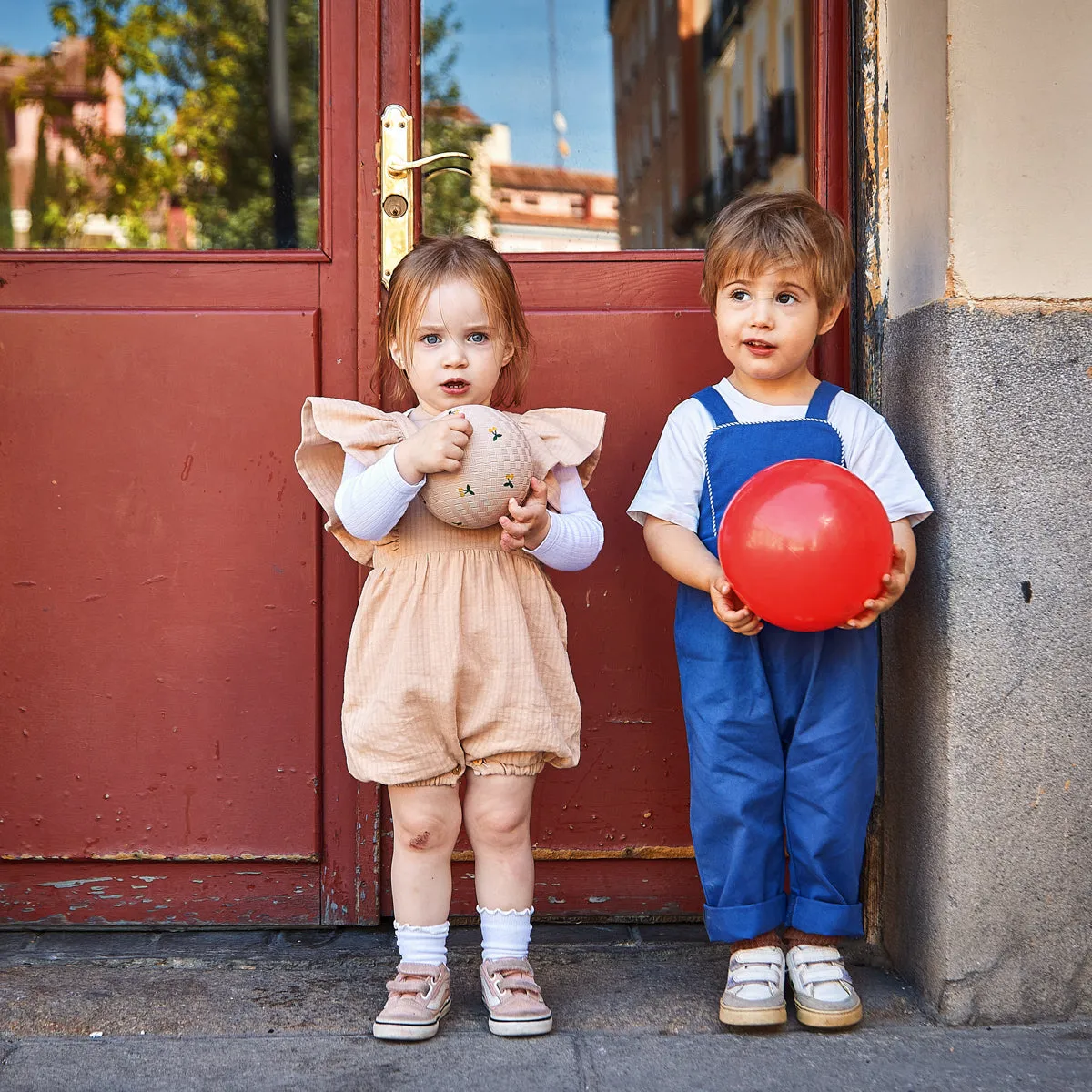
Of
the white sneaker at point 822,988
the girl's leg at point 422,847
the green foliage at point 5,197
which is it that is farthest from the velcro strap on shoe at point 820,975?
the green foliage at point 5,197

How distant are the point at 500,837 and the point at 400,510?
666 mm

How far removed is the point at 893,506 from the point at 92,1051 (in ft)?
5.94

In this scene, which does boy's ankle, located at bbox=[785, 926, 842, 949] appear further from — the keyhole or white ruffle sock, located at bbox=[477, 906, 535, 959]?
the keyhole

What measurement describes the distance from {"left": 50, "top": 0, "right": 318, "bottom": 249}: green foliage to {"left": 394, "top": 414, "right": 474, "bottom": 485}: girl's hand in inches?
39.7

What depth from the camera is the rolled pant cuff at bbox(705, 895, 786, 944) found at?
7.89ft

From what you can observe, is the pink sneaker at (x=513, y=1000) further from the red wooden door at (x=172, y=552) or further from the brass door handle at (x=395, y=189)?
the brass door handle at (x=395, y=189)

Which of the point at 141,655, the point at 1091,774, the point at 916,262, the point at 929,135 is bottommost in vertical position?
the point at 1091,774

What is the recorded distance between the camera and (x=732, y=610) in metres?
2.26

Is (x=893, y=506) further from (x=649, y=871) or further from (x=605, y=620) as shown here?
(x=649, y=871)

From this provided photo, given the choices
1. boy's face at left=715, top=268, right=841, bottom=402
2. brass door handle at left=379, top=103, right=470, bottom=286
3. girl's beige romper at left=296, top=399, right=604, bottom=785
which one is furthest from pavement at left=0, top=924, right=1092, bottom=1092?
brass door handle at left=379, top=103, right=470, bottom=286

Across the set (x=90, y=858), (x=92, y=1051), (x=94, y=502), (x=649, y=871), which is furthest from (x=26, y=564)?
(x=649, y=871)

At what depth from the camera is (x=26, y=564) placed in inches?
111

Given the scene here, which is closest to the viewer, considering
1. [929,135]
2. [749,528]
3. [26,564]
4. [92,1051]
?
[749,528]

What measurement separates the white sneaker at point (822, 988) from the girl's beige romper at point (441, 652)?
0.59m
